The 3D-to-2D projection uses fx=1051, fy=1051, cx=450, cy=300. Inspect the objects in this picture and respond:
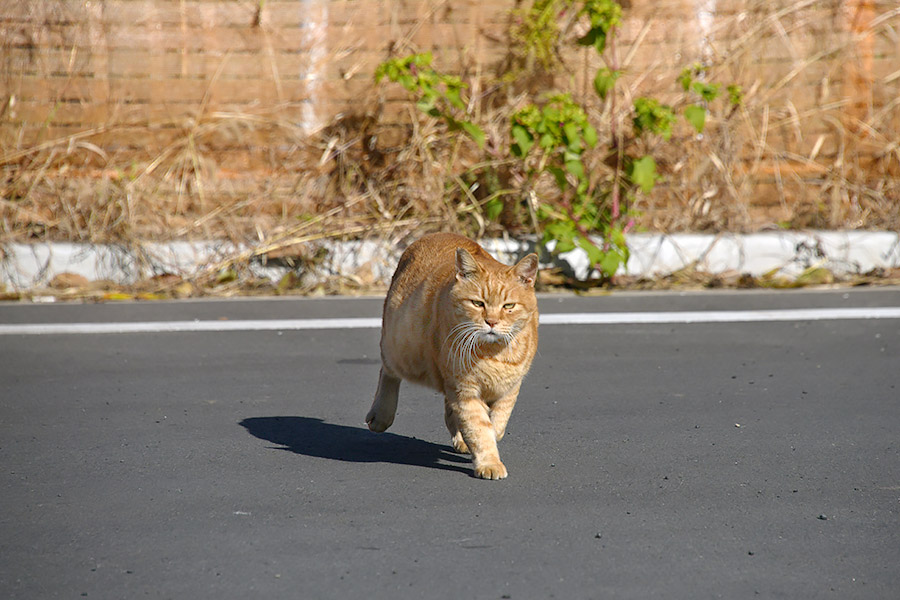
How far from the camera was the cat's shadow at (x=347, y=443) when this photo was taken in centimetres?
421

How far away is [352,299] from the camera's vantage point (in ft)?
26.7

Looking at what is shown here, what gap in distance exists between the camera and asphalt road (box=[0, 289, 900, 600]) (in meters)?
3.02

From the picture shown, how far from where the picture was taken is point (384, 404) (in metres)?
4.45

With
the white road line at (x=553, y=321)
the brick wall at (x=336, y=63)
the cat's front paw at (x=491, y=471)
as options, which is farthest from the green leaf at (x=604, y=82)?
the cat's front paw at (x=491, y=471)

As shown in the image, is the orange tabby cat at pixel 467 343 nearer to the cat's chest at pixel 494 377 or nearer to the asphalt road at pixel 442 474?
the cat's chest at pixel 494 377

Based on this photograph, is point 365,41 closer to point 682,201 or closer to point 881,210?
point 682,201

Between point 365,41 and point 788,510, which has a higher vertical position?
point 365,41

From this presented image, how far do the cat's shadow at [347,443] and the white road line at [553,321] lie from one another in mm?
2310

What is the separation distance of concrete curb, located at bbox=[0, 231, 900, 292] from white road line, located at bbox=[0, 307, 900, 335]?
54.2 inches

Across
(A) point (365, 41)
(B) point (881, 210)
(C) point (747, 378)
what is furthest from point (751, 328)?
(A) point (365, 41)

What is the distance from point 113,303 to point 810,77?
6662 mm

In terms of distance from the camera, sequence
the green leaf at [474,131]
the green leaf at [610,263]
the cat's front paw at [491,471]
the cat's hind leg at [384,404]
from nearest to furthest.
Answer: the cat's front paw at [491,471], the cat's hind leg at [384,404], the green leaf at [610,263], the green leaf at [474,131]

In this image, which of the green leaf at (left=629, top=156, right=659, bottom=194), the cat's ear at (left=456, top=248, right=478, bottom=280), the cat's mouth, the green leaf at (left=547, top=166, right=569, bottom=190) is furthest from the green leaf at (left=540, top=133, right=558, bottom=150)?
the cat's mouth

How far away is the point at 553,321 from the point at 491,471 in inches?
131
